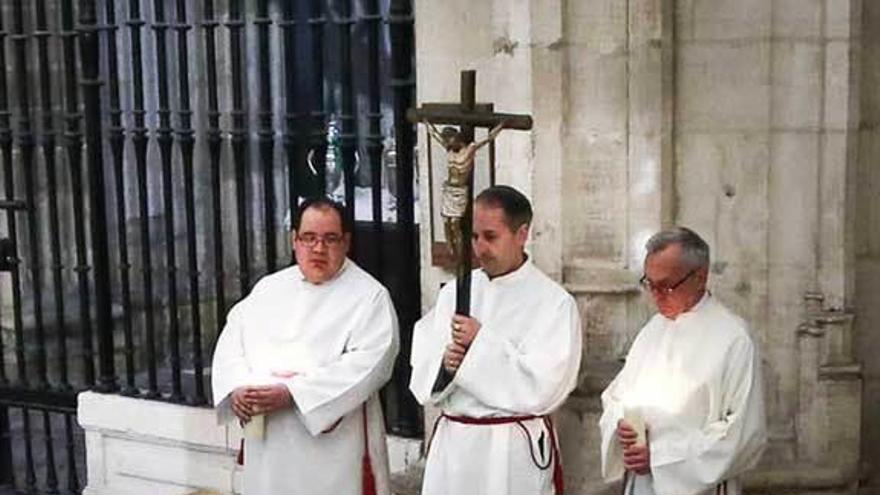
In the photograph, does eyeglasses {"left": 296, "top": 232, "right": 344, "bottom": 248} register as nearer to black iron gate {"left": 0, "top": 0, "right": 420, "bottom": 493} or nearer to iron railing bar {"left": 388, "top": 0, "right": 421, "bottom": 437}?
black iron gate {"left": 0, "top": 0, "right": 420, "bottom": 493}

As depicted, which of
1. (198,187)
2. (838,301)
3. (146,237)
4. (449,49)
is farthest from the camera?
(198,187)

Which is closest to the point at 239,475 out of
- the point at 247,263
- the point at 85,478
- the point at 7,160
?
the point at 247,263

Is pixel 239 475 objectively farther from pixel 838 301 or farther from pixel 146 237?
pixel 838 301

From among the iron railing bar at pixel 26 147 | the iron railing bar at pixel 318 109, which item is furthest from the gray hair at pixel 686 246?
the iron railing bar at pixel 26 147

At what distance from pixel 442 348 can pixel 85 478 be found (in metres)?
3.68

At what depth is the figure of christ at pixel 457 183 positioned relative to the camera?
16.4 feet

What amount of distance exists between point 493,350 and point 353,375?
65cm

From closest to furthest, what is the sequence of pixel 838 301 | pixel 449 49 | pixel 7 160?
pixel 838 301 → pixel 449 49 → pixel 7 160

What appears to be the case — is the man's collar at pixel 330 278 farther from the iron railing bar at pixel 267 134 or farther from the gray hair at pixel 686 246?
the gray hair at pixel 686 246

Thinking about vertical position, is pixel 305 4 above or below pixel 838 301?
above

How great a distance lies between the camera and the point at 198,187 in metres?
9.59

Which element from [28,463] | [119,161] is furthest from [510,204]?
[28,463]

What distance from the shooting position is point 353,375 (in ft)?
18.3

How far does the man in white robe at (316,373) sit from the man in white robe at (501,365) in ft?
1.12
